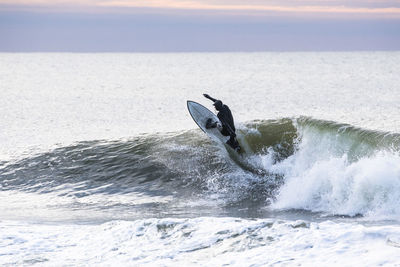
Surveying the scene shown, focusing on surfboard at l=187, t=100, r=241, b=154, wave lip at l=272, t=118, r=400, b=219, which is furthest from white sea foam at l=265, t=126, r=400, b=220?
surfboard at l=187, t=100, r=241, b=154

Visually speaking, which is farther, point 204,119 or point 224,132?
point 204,119

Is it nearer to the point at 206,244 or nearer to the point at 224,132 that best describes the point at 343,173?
the point at 224,132

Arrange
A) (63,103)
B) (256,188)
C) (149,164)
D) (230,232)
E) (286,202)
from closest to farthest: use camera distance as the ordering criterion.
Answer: (230,232)
(286,202)
(256,188)
(149,164)
(63,103)

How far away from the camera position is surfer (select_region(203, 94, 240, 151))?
20.4 metres

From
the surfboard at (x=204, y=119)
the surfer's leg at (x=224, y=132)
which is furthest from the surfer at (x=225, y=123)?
the surfboard at (x=204, y=119)

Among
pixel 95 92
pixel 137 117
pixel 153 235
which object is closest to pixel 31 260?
pixel 153 235

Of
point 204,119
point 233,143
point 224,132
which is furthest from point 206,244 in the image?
point 204,119

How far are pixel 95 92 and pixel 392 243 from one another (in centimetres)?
6557

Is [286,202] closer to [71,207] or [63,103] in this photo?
[71,207]

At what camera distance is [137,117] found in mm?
42125

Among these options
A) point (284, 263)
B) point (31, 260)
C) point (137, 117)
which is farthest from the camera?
point (137, 117)

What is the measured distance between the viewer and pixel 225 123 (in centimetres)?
2052

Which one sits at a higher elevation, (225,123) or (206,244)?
(225,123)

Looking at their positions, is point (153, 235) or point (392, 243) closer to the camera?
point (392, 243)
